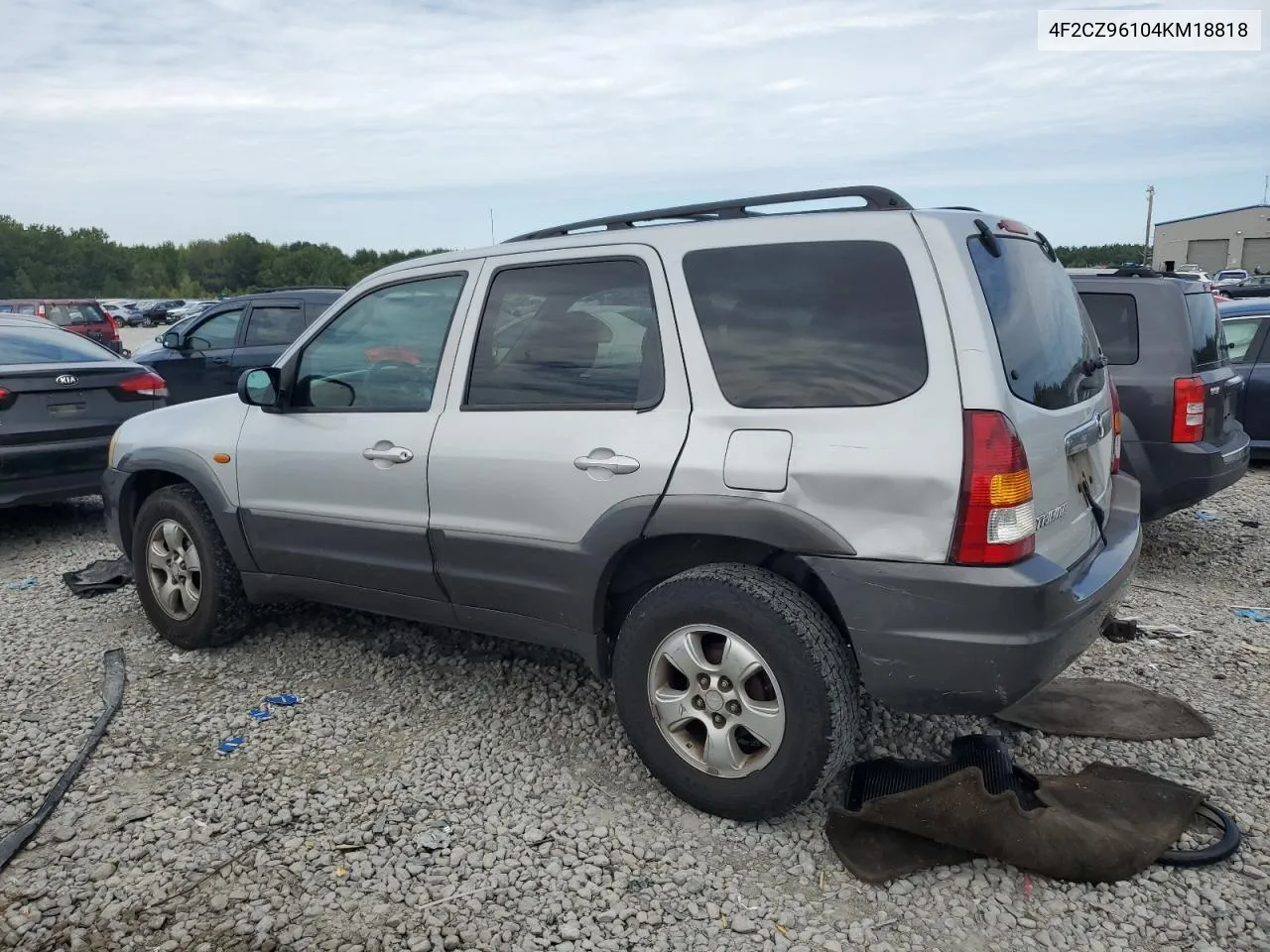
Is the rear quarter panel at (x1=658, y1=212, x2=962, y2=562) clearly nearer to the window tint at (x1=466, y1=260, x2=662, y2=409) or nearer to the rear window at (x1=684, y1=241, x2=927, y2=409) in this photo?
the rear window at (x1=684, y1=241, x2=927, y2=409)

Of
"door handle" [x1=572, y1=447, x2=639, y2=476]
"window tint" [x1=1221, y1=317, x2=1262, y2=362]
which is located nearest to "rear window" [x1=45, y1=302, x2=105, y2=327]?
"window tint" [x1=1221, y1=317, x2=1262, y2=362]

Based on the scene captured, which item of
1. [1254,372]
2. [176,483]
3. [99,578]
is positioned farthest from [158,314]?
[1254,372]

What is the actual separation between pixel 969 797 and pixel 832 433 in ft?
3.75

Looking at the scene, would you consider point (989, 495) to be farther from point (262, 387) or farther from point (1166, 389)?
point (1166, 389)

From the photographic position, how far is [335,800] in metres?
3.37

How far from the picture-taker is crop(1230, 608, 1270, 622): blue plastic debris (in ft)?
16.6

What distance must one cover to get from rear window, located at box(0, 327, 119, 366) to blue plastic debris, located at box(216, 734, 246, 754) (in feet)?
14.6

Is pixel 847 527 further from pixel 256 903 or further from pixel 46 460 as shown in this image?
pixel 46 460

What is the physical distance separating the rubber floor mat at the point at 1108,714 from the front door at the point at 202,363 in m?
9.73

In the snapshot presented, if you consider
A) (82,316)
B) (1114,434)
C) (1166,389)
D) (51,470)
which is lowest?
(51,470)

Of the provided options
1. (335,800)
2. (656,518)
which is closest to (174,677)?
(335,800)

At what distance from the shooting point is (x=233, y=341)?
448 inches

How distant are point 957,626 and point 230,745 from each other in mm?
2751

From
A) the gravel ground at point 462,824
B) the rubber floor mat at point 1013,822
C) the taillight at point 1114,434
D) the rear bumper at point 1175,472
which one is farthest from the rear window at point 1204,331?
the rubber floor mat at point 1013,822
